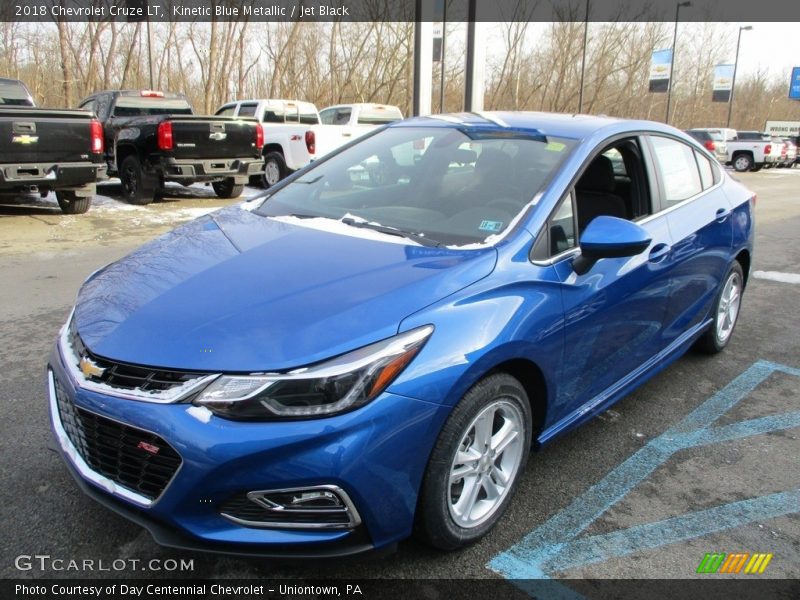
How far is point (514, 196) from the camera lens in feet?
9.71

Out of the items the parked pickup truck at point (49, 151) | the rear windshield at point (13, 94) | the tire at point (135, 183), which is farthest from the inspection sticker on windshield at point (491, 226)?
the rear windshield at point (13, 94)

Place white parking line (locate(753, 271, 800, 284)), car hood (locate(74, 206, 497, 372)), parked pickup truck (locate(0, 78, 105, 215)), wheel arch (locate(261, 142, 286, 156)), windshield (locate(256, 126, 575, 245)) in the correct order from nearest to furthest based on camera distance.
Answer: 1. car hood (locate(74, 206, 497, 372))
2. windshield (locate(256, 126, 575, 245))
3. white parking line (locate(753, 271, 800, 284))
4. parked pickup truck (locate(0, 78, 105, 215))
5. wheel arch (locate(261, 142, 286, 156))

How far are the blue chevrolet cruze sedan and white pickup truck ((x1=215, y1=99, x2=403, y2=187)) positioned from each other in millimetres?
10523

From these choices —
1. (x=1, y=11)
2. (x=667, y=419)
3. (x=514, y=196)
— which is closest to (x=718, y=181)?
(x=667, y=419)

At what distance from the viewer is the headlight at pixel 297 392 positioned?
76.3 inches

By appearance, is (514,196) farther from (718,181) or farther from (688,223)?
(718,181)

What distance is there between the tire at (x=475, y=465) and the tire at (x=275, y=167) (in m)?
12.8

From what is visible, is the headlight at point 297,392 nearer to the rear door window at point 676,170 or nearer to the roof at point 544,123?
the roof at point 544,123

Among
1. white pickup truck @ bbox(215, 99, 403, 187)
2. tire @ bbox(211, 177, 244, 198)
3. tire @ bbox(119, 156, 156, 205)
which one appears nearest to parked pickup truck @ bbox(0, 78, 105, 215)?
tire @ bbox(119, 156, 156, 205)

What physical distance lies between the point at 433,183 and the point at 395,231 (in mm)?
501

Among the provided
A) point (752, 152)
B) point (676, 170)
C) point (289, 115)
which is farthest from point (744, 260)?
point (752, 152)

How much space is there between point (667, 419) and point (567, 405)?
1165 millimetres

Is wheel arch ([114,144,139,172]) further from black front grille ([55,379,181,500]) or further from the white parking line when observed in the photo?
black front grille ([55,379,181,500])

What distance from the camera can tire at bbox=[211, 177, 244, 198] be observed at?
12520mm
